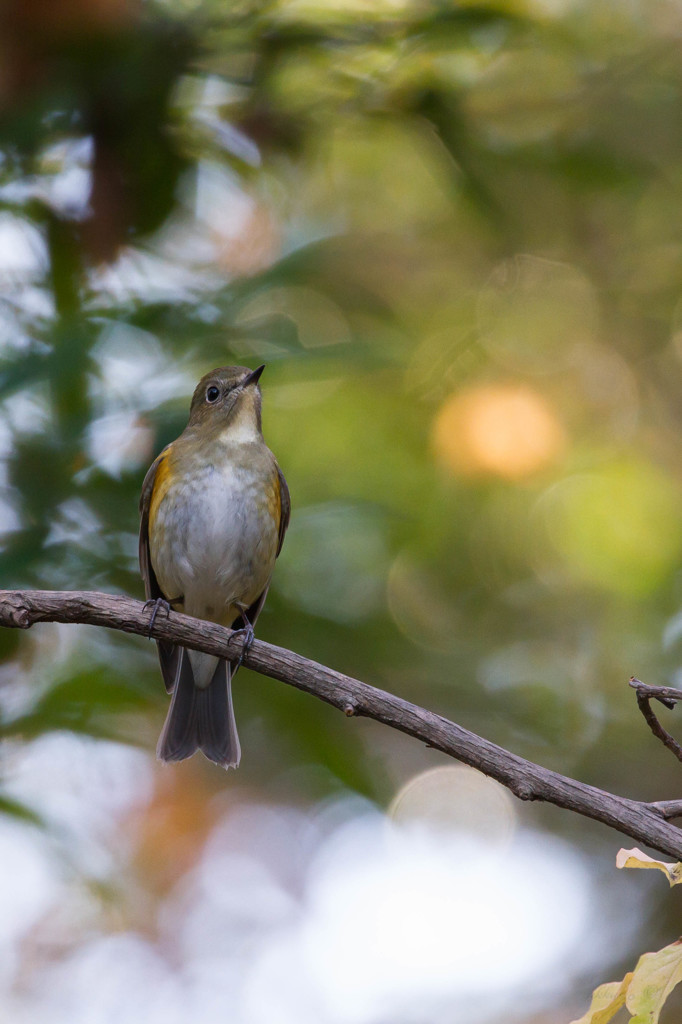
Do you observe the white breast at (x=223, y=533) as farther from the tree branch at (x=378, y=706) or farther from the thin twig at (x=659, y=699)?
the thin twig at (x=659, y=699)

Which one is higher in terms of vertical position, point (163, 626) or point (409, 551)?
point (163, 626)

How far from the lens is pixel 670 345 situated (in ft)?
19.9

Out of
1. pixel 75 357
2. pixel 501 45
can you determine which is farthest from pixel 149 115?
pixel 501 45

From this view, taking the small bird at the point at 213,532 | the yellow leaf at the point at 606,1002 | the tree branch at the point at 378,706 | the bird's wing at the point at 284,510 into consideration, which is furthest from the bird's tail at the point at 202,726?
the yellow leaf at the point at 606,1002

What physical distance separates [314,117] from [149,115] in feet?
2.31

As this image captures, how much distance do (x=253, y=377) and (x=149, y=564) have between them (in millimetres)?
777

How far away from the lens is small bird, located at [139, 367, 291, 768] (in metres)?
3.85

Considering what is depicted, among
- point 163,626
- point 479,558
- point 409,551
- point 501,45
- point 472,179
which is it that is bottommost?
point 479,558

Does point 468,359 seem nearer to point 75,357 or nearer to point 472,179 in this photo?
point 472,179

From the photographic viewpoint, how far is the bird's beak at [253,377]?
136 inches

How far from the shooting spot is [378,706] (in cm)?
205

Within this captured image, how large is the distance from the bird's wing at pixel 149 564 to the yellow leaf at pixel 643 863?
211 centimetres

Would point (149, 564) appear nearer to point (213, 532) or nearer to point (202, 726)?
point (213, 532)

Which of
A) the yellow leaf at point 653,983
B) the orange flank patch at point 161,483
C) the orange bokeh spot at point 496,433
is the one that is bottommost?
the orange bokeh spot at point 496,433
